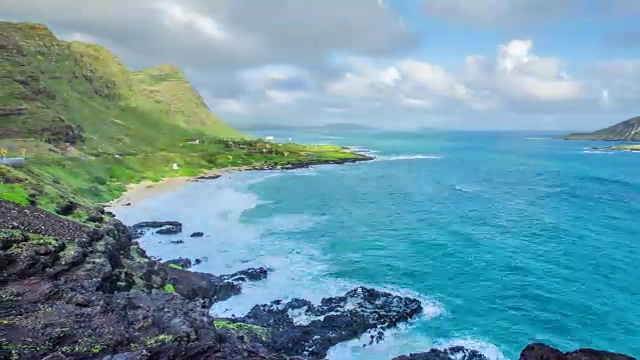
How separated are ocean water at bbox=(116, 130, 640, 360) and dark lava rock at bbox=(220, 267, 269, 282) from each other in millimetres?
1151

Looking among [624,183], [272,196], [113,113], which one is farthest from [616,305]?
[113,113]

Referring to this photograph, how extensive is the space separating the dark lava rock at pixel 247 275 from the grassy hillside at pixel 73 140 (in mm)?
17609

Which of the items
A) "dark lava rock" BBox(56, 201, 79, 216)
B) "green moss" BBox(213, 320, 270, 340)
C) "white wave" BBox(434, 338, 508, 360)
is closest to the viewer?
"green moss" BBox(213, 320, 270, 340)

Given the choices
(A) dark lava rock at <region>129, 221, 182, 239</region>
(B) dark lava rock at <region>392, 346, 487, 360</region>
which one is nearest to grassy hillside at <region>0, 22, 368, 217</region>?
(A) dark lava rock at <region>129, 221, 182, 239</region>

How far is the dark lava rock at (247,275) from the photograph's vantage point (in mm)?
45266

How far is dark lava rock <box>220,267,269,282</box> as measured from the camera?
45.3 meters

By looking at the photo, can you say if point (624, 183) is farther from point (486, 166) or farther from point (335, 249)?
point (335, 249)

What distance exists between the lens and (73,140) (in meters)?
121

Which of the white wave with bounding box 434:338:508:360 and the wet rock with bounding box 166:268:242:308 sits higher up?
the wet rock with bounding box 166:268:242:308

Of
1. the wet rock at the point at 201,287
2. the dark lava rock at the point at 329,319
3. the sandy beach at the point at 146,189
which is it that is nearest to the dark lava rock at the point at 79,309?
the wet rock at the point at 201,287

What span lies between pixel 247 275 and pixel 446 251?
1011 inches

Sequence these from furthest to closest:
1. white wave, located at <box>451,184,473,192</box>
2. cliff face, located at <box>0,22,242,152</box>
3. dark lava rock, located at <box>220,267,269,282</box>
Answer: cliff face, located at <box>0,22,242,152</box> < white wave, located at <box>451,184,473,192</box> < dark lava rock, located at <box>220,267,269,282</box>

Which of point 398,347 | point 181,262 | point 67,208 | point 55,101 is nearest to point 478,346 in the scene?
point 398,347

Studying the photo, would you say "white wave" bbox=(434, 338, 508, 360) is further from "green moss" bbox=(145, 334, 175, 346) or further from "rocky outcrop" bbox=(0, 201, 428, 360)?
"green moss" bbox=(145, 334, 175, 346)
